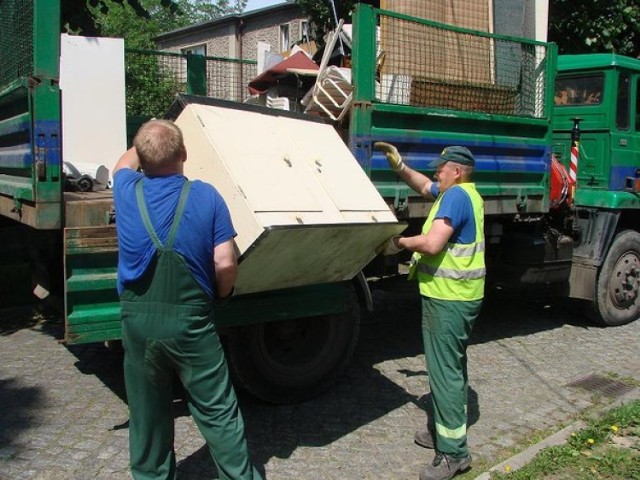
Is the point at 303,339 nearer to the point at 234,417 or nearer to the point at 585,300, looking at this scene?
the point at 234,417

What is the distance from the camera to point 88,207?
11.5ft

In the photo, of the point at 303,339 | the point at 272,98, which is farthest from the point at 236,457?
the point at 272,98

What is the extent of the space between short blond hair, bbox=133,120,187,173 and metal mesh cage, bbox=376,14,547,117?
208cm

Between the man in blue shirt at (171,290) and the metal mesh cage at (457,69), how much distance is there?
2150mm

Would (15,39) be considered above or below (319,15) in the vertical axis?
below

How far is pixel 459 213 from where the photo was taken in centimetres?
342

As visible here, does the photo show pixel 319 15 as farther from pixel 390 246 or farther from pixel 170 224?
pixel 170 224

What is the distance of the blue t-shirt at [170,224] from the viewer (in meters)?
2.72

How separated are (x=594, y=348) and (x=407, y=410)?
244 centimetres

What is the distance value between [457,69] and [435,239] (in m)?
2.08

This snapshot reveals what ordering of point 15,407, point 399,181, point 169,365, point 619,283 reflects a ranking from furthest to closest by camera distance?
1. point 619,283
2. point 399,181
3. point 15,407
4. point 169,365

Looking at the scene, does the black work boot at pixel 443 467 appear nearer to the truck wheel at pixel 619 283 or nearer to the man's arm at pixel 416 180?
the man's arm at pixel 416 180

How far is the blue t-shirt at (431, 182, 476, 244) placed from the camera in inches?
134

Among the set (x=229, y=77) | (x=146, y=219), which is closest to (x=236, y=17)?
(x=229, y=77)
